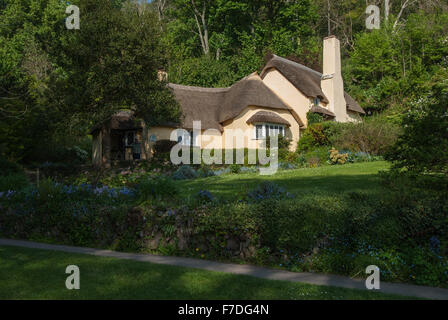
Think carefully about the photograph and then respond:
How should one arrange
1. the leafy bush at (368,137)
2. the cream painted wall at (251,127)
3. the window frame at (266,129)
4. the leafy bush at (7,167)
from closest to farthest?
the leafy bush at (7,167), the leafy bush at (368,137), the window frame at (266,129), the cream painted wall at (251,127)

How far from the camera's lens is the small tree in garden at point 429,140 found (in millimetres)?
6090

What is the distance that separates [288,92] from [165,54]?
12.7m

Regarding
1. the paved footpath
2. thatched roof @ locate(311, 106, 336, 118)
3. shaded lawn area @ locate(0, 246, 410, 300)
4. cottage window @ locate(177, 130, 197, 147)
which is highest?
thatched roof @ locate(311, 106, 336, 118)

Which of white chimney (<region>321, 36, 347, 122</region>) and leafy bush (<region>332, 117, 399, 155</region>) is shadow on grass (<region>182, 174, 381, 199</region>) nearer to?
leafy bush (<region>332, 117, 399, 155</region>)

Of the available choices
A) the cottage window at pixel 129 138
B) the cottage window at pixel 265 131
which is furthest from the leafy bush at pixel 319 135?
the cottage window at pixel 129 138

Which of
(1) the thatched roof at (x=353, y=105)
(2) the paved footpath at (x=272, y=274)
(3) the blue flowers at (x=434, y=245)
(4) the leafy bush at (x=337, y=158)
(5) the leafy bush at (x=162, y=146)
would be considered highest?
(1) the thatched roof at (x=353, y=105)

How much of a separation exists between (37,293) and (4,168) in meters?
14.3

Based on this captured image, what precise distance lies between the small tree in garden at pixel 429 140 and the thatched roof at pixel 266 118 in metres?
20.2

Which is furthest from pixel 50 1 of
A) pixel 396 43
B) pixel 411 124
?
pixel 411 124

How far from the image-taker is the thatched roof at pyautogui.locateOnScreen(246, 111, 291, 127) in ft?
88.2

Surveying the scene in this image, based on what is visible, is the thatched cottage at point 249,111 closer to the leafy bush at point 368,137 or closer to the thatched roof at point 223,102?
the thatched roof at point 223,102

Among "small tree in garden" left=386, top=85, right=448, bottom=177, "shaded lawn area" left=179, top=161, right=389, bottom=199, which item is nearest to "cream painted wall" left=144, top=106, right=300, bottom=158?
"shaded lawn area" left=179, top=161, right=389, bottom=199

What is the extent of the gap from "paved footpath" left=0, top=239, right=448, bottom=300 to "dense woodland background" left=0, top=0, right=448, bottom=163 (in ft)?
23.5

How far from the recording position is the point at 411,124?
671cm
